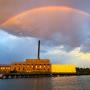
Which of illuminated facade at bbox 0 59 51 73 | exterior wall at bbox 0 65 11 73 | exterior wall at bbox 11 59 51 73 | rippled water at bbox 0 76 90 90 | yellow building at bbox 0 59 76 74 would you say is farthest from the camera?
Answer: exterior wall at bbox 0 65 11 73

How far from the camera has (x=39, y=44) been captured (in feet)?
603

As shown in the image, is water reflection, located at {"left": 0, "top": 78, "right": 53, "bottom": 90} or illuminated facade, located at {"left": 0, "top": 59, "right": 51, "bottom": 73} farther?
illuminated facade, located at {"left": 0, "top": 59, "right": 51, "bottom": 73}

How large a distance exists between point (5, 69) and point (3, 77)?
10.3m

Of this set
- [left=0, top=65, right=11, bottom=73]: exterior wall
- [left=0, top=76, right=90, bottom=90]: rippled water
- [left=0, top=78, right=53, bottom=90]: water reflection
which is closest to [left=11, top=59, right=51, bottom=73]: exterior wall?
[left=0, top=65, right=11, bottom=73]: exterior wall

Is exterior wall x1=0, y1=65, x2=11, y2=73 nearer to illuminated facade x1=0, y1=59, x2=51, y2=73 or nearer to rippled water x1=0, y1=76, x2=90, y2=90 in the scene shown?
illuminated facade x1=0, y1=59, x2=51, y2=73

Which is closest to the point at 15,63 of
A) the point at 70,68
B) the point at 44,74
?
the point at 44,74

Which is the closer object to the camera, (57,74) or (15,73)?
(15,73)

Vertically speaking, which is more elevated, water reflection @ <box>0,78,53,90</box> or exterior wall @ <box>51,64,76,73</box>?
exterior wall @ <box>51,64,76,73</box>

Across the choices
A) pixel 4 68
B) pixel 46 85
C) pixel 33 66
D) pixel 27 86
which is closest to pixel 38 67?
pixel 33 66

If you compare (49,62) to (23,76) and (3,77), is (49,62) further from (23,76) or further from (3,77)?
(3,77)

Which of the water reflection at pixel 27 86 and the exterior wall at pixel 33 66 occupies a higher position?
the exterior wall at pixel 33 66

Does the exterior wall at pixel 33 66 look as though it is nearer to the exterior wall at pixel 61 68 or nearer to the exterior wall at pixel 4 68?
the exterior wall at pixel 4 68

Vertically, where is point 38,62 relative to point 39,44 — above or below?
below

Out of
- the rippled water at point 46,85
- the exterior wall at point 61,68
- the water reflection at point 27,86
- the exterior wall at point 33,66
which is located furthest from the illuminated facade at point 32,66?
the water reflection at point 27,86
